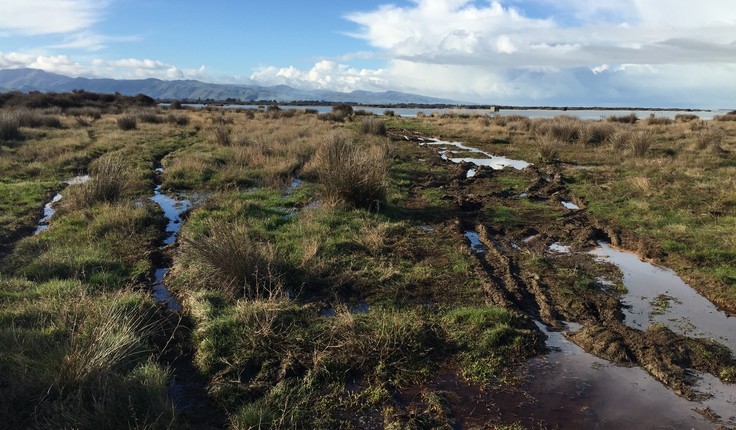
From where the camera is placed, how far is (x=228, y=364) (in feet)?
15.9

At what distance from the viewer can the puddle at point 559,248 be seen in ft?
28.9

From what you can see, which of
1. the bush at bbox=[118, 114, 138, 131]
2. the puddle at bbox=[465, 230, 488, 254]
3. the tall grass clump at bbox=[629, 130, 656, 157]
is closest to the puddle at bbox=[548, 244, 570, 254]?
the puddle at bbox=[465, 230, 488, 254]

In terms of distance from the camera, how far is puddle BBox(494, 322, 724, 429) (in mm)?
4184

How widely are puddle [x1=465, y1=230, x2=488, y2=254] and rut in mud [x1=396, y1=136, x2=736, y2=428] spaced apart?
21 mm

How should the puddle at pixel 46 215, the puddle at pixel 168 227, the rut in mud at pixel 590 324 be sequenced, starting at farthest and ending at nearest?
the puddle at pixel 46 215 < the puddle at pixel 168 227 < the rut in mud at pixel 590 324

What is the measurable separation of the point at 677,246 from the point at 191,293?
8.68 meters

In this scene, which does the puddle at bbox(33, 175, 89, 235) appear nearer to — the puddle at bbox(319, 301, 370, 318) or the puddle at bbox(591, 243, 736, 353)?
the puddle at bbox(319, 301, 370, 318)

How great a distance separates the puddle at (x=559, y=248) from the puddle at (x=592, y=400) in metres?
3.85

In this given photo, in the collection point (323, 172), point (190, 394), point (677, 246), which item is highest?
point (323, 172)

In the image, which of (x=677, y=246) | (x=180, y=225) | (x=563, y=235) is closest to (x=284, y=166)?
(x=180, y=225)

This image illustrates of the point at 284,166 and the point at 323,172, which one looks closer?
the point at 323,172

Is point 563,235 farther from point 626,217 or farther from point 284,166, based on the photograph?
point 284,166

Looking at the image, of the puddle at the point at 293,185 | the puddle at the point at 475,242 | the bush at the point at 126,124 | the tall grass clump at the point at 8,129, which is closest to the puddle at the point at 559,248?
the puddle at the point at 475,242

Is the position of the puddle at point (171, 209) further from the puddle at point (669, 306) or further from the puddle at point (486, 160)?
the puddle at point (486, 160)
